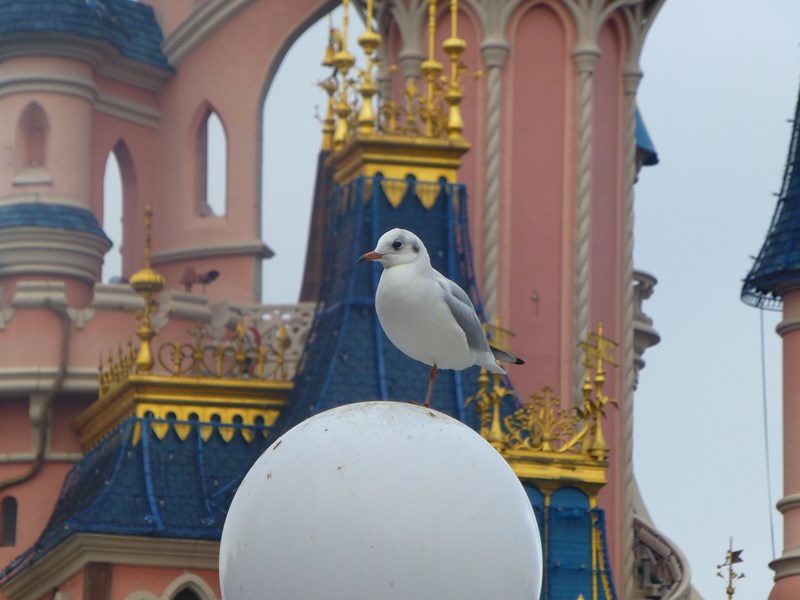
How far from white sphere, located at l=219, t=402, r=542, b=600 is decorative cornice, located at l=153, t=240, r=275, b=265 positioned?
2474 cm

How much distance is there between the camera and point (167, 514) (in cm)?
2509

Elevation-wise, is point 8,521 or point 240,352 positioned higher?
point 240,352

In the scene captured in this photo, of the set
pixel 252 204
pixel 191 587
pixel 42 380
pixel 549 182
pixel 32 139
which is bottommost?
pixel 191 587

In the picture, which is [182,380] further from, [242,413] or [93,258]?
[93,258]

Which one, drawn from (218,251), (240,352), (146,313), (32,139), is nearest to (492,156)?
(240,352)

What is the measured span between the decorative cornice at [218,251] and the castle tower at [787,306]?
17.5ft

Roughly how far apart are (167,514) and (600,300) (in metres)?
5.59

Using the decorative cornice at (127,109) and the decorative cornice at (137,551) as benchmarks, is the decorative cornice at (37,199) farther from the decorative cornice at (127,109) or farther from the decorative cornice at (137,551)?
the decorative cornice at (137,551)

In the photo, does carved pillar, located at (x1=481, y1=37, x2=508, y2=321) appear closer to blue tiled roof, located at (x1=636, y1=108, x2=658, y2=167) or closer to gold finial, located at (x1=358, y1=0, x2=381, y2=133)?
gold finial, located at (x1=358, y1=0, x2=381, y2=133)

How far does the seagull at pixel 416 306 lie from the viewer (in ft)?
28.3

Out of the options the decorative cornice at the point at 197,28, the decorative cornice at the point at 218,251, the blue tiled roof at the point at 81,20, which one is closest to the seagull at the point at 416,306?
the blue tiled roof at the point at 81,20

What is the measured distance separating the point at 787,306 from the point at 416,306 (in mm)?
21419

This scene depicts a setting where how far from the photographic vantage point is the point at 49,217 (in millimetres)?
30562

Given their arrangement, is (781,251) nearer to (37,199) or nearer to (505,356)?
(37,199)
